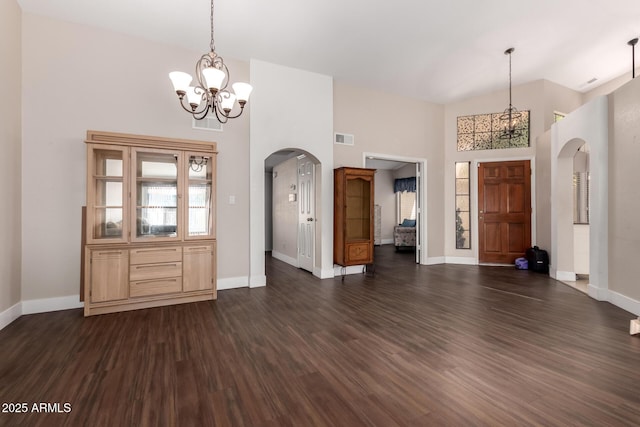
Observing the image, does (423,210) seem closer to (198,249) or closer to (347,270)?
(347,270)

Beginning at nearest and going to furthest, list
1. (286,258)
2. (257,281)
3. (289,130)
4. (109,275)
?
(109,275), (257,281), (289,130), (286,258)

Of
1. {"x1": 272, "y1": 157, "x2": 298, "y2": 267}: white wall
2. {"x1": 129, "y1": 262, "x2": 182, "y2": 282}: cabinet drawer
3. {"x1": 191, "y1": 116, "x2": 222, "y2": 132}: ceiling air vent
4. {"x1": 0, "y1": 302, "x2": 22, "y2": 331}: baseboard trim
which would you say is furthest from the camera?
{"x1": 272, "y1": 157, "x2": 298, "y2": 267}: white wall

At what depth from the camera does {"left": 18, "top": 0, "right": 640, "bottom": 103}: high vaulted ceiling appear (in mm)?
3580

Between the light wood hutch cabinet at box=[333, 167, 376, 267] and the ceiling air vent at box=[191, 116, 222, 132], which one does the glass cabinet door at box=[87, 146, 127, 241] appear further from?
the light wood hutch cabinet at box=[333, 167, 376, 267]

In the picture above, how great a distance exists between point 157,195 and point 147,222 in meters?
0.38

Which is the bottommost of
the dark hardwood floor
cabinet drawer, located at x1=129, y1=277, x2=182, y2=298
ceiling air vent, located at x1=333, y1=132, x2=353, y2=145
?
the dark hardwood floor

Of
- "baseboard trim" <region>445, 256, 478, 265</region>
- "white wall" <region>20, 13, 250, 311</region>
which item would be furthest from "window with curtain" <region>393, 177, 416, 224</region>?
"white wall" <region>20, 13, 250, 311</region>

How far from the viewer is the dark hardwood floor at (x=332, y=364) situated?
1765 millimetres

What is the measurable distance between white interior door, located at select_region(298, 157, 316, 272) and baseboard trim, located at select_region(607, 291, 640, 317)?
172 inches

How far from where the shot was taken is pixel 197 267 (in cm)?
396

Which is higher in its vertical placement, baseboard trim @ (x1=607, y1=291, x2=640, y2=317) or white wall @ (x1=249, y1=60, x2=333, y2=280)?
white wall @ (x1=249, y1=60, x2=333, y2=280)

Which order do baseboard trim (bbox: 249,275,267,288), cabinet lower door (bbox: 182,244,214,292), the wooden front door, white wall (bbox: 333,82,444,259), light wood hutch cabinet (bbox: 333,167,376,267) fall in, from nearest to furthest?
cabinet lower door (bbox: 182,244,214,292) → baseboard trim (bbox: 249,275,267,288) → light wood hutch cabinet (bbox: 333,167,376,267) → white wall (bbox: 333,82,444,259) → the wooden front door

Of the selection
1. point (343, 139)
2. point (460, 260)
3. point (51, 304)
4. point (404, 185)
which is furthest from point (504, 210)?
point (51, 304)

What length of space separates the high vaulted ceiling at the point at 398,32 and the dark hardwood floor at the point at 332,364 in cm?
366
